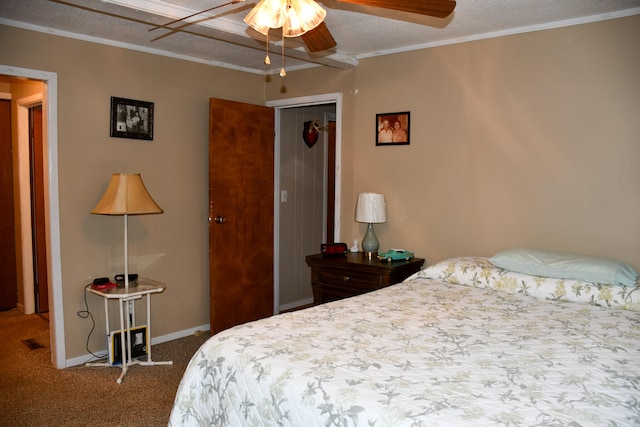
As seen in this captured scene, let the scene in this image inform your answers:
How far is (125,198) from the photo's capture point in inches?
128

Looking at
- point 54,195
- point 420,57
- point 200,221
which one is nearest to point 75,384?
point 54,195

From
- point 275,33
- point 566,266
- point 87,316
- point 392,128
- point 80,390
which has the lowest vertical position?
point 80,390

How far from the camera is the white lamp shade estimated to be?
368 centimetres

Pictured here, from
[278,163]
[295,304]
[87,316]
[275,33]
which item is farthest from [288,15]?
[295,304]

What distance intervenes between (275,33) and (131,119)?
1.27 metres

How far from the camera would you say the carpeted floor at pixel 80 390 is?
2709mm

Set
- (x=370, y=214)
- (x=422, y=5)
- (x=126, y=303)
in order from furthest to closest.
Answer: (x=370, y=214) → (x=126, y=303) → (x=422, y=5)

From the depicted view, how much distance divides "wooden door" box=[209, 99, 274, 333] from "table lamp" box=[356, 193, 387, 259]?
1.08 m

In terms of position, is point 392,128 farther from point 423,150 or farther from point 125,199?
point 125,199

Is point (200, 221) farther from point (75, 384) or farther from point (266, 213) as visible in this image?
point (75, 384)

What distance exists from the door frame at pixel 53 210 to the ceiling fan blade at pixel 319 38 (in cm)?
189

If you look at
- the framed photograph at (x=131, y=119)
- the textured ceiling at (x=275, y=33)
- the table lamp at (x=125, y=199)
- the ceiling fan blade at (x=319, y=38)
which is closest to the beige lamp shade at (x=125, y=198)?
the table lamp at (x=125, y=199)

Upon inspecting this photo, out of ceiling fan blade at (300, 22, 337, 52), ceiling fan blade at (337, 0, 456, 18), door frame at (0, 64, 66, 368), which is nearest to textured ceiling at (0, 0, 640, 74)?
ceiling fan blade at (300, 22, 337, 52)

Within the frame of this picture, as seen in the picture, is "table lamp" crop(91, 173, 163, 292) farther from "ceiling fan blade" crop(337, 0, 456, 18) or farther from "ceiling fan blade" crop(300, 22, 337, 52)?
"ceiling fan blade" crop(337, 0, 456, 18)
